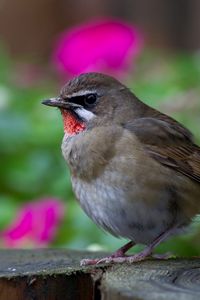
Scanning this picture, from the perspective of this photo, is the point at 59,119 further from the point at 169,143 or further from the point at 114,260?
the point at 114,260

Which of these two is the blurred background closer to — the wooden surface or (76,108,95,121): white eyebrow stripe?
(76,108,95,121): white eyebrow stripe

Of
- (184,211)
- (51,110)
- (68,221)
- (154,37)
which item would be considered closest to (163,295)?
(184,211)

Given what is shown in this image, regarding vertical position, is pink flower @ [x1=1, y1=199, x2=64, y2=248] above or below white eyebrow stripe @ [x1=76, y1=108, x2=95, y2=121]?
below

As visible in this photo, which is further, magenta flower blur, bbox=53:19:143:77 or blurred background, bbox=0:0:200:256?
magenta flower blur, bbox=53:19:143:77

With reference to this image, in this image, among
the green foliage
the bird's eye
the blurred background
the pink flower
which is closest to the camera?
the bird's eye

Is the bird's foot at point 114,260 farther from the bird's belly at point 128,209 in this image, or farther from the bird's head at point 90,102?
the bird's head at point 90,102

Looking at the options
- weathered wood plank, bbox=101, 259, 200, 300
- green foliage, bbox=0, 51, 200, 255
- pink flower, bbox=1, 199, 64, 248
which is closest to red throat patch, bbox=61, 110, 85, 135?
pink flower, bbox=1, 199, 64, 248

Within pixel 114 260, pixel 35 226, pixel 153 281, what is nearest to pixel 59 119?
pixel 35 226
